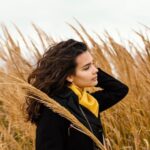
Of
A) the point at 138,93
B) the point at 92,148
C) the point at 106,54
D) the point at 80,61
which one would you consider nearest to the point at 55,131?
the point at 92,148

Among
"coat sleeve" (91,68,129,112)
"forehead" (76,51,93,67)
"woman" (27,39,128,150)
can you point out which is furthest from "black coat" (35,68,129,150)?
"coat sleeve" (91,68,129,112)

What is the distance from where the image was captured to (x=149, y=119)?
3.22 meters

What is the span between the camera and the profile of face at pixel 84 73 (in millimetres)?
2387

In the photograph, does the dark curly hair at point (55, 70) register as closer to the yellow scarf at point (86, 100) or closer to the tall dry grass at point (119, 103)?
the yellow scarf at point (86, 100)

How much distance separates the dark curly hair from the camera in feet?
7.86

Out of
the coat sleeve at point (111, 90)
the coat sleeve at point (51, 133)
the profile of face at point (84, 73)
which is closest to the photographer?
the coat sleeve at point (51, 133)

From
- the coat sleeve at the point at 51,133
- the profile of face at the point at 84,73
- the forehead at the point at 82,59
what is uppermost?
the forehead at the point at 82,59

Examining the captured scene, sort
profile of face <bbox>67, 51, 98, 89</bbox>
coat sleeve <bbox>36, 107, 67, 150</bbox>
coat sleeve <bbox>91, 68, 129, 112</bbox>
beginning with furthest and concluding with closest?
1. coat sleeve <bbox>91, 68, 129, 112</bbox>
2. profile of face <bbox>67, 51, 98, 89</bbox>
3. coat sleeve <bbox>36, 107, 67, 150</bbox>

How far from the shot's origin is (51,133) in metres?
2.24

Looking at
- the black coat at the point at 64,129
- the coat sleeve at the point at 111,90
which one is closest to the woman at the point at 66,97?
the black coat at the point at 64,129

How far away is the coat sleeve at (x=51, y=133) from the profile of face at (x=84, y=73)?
219 mm

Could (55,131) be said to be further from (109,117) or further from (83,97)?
(109,117)

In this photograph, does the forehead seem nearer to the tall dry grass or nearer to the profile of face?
the profile of face

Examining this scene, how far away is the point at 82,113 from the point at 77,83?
0.15 meters
